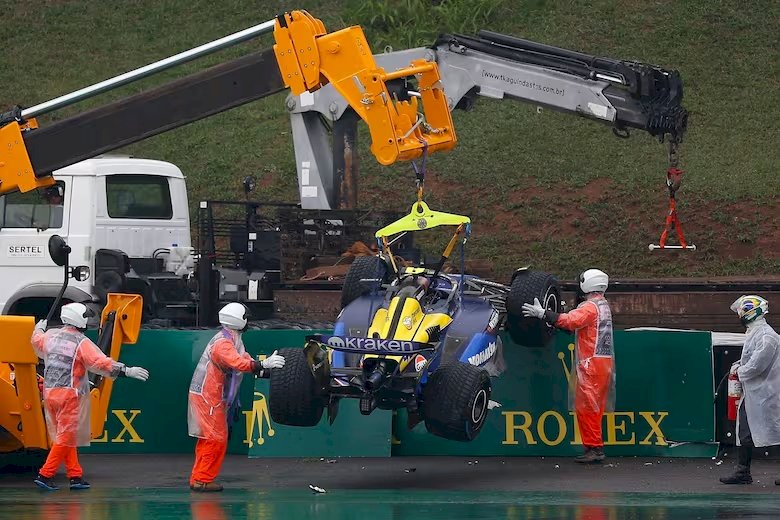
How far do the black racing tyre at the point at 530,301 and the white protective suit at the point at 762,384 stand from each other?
193 centimetres

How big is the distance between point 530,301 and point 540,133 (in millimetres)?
15218

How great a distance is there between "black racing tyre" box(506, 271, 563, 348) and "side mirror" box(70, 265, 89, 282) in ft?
17.1

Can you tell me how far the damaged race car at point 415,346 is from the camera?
40.2 feet

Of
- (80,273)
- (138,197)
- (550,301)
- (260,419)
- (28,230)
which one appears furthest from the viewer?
(138,197)

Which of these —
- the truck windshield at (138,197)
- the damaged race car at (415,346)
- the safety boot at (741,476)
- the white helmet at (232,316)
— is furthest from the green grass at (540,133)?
the white helmet at (232,316)

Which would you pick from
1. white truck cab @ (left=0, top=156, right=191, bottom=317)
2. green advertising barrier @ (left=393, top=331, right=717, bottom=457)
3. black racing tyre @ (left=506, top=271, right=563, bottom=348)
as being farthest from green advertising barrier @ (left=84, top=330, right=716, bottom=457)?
white truck cab @ (left=0, top=156, right=191, bottom=317)

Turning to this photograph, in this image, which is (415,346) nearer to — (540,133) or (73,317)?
Result: (73,317)

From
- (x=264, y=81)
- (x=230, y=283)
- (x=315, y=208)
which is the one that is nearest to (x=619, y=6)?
(x=315, y=208)

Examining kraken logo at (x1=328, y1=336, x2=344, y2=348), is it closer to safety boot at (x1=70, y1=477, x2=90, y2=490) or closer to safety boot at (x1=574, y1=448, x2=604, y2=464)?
safety boot at (x1=70, y1=477, x2=90, y2=490)

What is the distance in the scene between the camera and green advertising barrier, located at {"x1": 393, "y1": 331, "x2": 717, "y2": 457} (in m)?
14.3

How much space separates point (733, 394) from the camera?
13.1 metres

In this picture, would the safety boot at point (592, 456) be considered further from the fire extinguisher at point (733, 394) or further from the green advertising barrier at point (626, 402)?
the fire extinguisher at point (733, 394)

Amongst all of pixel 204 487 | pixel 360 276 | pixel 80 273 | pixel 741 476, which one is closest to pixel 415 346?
pixel 360 276

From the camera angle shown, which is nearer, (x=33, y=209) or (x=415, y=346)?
(x=415, y=346)
